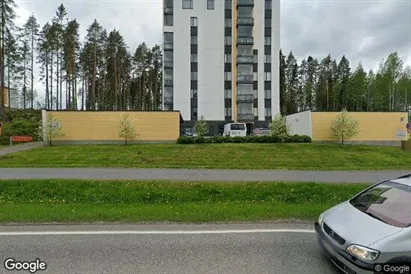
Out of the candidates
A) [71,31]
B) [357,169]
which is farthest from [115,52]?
[357,169]

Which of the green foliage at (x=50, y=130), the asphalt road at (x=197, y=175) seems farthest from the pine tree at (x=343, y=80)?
the green foliage at (x=50, y=130)

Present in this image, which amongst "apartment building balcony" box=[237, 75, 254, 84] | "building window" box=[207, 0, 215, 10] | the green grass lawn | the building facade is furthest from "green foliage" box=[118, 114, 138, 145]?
"building window" box=[207, 0, 215, 10]

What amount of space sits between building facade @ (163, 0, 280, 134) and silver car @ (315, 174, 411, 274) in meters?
40.9

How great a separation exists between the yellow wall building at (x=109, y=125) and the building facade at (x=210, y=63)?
59.3ft

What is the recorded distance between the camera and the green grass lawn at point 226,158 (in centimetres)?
1488

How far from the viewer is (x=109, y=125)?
26.0 meters

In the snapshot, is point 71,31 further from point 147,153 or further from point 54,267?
point 54,267

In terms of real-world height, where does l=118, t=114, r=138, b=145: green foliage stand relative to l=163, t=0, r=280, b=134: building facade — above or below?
below

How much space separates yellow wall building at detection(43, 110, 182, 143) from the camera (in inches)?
1009

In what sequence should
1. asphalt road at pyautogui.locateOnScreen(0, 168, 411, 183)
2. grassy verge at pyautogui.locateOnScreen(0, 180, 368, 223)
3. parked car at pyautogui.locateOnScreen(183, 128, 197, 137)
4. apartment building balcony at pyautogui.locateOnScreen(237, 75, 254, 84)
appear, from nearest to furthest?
1. grassy verge at pyautogui.locateOnScreen(0, 180, 368, 223)
2. asphalt road at pyautogui.locateOnScreen(0, 168, 411, 183)
3. parked car at pyautogui.locateOnScreen(183, 128, 197, 137)
4. apartment building balcony at pyautogui.locateOnScreen(237, 75, 254, 84)

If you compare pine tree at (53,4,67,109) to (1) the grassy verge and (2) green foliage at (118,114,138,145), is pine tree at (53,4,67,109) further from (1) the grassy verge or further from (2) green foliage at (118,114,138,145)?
(1) the grassy verge

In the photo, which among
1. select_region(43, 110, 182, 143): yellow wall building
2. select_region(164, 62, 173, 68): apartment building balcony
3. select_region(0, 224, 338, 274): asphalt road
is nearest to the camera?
select_region(0, 224, 338, 274): asphalt road

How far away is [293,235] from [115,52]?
55440 millimetres

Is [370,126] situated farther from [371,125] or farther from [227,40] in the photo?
[227,40]
